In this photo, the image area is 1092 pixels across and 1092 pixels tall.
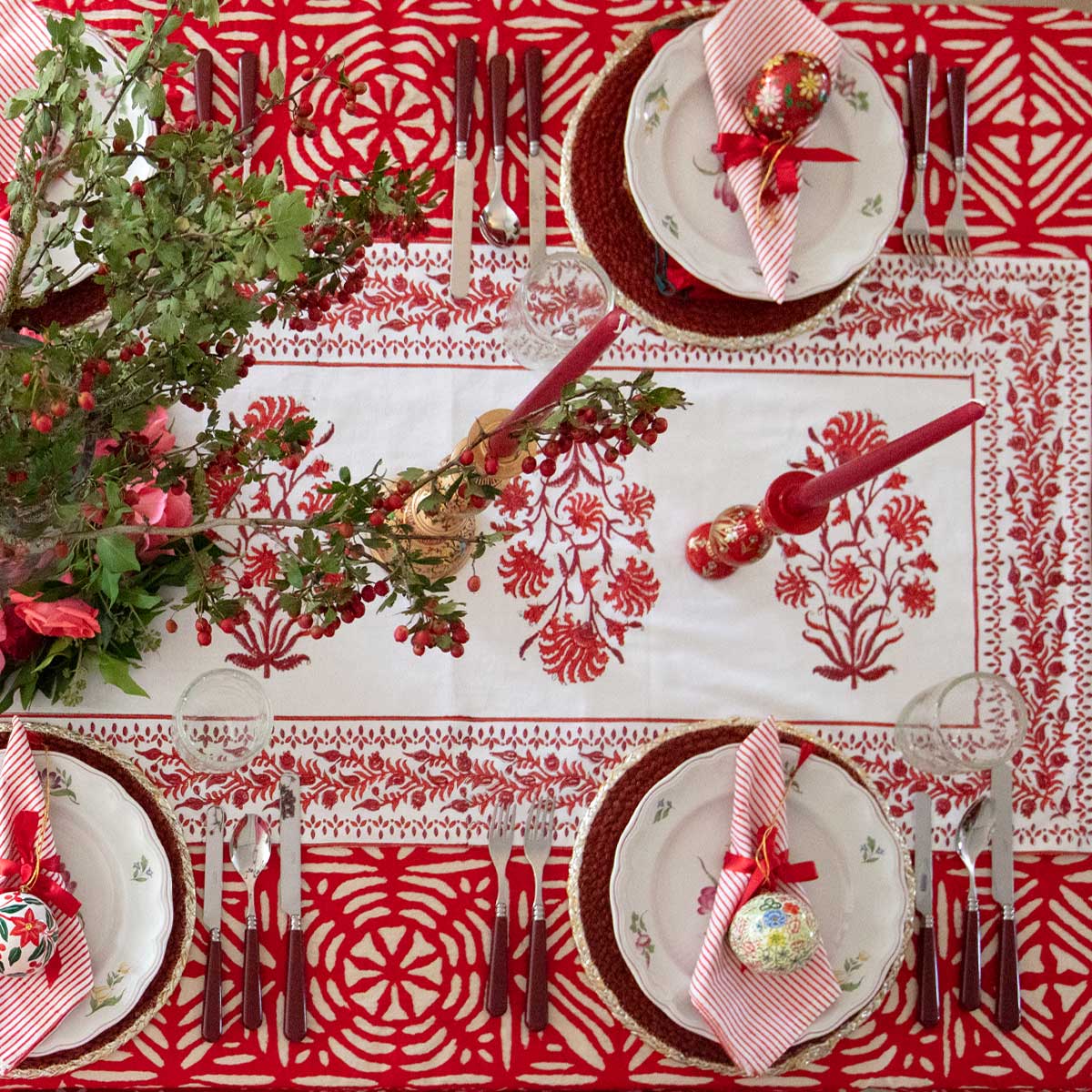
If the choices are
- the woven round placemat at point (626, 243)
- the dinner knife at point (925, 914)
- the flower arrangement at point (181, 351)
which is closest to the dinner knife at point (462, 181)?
the woven round placemat at point (626, 243)

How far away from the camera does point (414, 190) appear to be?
27.3 inches

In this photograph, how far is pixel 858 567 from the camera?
114 centimetres

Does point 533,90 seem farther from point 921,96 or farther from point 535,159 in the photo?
point 921,96

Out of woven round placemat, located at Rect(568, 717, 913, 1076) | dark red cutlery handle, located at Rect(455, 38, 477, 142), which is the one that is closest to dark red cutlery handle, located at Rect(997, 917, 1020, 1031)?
woven round placemat, located at Rect(568, 717, 913, 1076)

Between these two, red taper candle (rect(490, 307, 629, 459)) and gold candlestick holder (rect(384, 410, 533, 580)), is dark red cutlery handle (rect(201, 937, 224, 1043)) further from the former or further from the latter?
red taper candle (rect(490, 307, 629, 459))

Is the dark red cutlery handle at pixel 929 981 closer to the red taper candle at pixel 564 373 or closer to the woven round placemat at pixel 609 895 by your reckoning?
the woven round placemat at pixel 609 895

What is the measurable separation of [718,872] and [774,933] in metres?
0.09

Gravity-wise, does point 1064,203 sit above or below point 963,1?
below

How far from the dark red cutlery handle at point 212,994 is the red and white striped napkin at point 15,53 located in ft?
2.57

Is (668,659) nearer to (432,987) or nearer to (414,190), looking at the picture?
(432,987)

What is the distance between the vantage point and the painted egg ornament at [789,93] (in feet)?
3.38

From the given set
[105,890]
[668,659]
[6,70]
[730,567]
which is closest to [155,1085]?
[105,890]

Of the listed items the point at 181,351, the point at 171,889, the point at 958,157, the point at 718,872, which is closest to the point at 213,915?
the point at 171,889

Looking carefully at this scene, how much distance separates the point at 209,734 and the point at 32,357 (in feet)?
1.76
